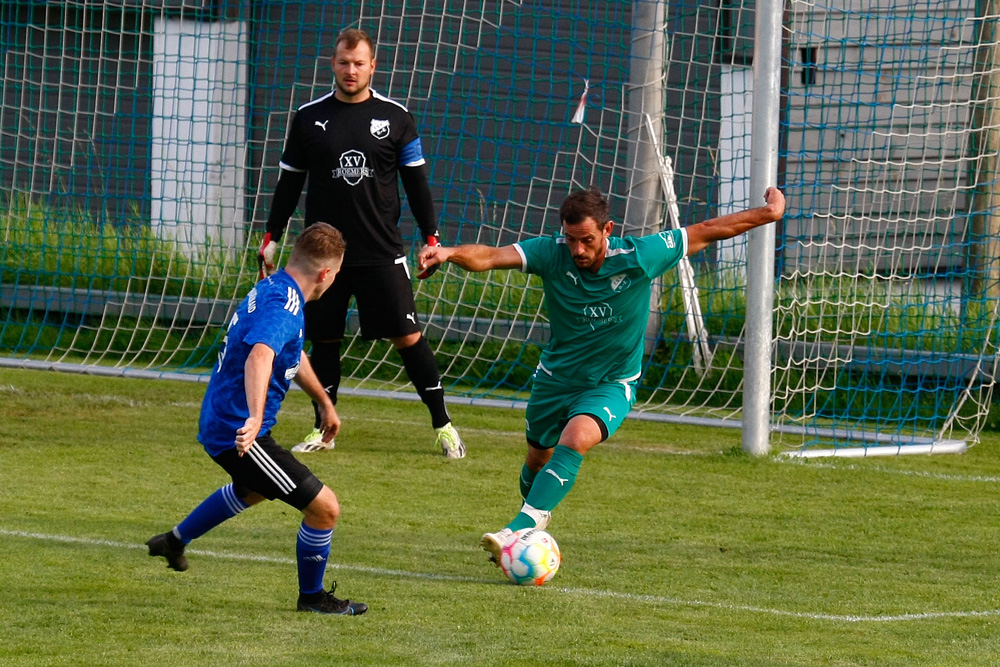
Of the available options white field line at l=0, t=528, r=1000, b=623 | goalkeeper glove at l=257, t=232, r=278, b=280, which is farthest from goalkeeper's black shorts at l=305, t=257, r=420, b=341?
white field line at l=0, t=528, r=1000, b=623

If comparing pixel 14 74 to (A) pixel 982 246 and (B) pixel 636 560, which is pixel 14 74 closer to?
(A) pixel 982 246

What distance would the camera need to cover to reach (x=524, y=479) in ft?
20.2

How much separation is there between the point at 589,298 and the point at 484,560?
115 cm

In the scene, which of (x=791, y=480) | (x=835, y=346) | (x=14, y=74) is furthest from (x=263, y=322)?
(x=14, y=74)

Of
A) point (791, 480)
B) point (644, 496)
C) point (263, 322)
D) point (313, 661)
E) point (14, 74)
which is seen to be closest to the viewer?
point (313, 661)

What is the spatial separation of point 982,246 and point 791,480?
2837 mm

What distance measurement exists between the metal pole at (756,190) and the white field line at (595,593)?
318cm

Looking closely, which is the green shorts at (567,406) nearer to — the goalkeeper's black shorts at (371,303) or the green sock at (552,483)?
the green sock at (552,483)

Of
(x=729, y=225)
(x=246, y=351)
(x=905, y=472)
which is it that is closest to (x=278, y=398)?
(x=246, y=351)

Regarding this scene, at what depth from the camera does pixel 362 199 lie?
7.62 m

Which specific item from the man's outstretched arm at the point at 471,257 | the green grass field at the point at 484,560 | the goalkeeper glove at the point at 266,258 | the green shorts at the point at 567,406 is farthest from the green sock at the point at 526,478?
the goalkeeper glove at the point at 266,258

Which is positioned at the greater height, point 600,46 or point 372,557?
point 600,46

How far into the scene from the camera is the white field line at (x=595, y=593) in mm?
4805

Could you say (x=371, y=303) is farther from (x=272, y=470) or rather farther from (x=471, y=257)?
(x=272, y=470)
